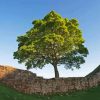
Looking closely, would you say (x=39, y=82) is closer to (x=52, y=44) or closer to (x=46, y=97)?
(x=46, y=97)

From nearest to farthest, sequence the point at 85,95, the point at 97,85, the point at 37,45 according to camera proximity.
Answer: the point at 85,95 → the point at 97,85 → the point at 37,45

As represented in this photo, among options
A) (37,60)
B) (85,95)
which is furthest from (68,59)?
(85,95)

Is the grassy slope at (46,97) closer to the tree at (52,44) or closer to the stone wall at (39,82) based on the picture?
the stone wall at (39,82)

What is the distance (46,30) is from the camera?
2625 inches

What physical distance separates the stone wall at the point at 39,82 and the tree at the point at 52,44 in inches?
553

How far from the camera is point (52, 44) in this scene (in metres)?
64.4

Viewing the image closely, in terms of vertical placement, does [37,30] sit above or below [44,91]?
above

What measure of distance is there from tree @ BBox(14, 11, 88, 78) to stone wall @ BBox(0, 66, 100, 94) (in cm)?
1406

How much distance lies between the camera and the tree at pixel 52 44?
64.1m

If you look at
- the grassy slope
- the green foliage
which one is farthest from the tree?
the grassy slope

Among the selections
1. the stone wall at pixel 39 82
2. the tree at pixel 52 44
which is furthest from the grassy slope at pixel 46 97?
the tree at pixel 52 44

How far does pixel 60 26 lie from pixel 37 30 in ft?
16.3

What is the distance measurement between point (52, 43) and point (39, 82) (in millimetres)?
19132

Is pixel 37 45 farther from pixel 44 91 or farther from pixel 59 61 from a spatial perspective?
pixel 44 91
